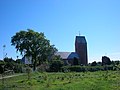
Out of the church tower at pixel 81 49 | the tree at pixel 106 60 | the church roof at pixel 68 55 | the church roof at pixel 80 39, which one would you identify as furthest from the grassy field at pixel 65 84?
the church roof at pixel 80 39

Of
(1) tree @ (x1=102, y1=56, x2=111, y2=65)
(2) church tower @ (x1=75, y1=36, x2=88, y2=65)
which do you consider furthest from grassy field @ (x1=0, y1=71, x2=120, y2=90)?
(2) church tower @ (x1=75, y1=36, x2=88, y2=65)

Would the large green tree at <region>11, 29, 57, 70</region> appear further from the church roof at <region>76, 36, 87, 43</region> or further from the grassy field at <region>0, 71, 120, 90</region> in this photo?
the grassy field at <region>0, 71, 120, 90</region>

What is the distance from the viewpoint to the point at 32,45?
260ft

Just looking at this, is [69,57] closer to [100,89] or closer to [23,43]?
[23,43]

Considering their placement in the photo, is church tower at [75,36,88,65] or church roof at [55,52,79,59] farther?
church tower at [75,36,88,65]

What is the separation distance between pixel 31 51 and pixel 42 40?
4.88 meters

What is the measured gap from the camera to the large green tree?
258 feet

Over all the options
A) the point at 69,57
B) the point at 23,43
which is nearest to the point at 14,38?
the point at 23,43

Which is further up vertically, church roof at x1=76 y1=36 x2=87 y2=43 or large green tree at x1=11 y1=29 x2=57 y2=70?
church roof at x1=76 y1=36 x2=87 y2=43

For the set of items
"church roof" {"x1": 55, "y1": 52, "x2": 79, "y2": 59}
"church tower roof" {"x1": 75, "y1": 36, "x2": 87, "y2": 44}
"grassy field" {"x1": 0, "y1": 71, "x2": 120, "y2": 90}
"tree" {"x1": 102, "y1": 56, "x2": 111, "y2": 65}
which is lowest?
"grassy field" {"x1": 0, "y1": 71, "x2": 120, "y2": 90}

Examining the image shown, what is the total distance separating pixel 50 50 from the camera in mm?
81125

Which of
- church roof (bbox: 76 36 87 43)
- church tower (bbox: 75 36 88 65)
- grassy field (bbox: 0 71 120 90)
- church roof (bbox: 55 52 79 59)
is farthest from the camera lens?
church roof (bbox: 76 36 87 43)

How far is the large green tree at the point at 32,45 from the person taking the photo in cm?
7875

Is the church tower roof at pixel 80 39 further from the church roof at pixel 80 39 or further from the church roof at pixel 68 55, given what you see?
the church roof at pixel 68 55
